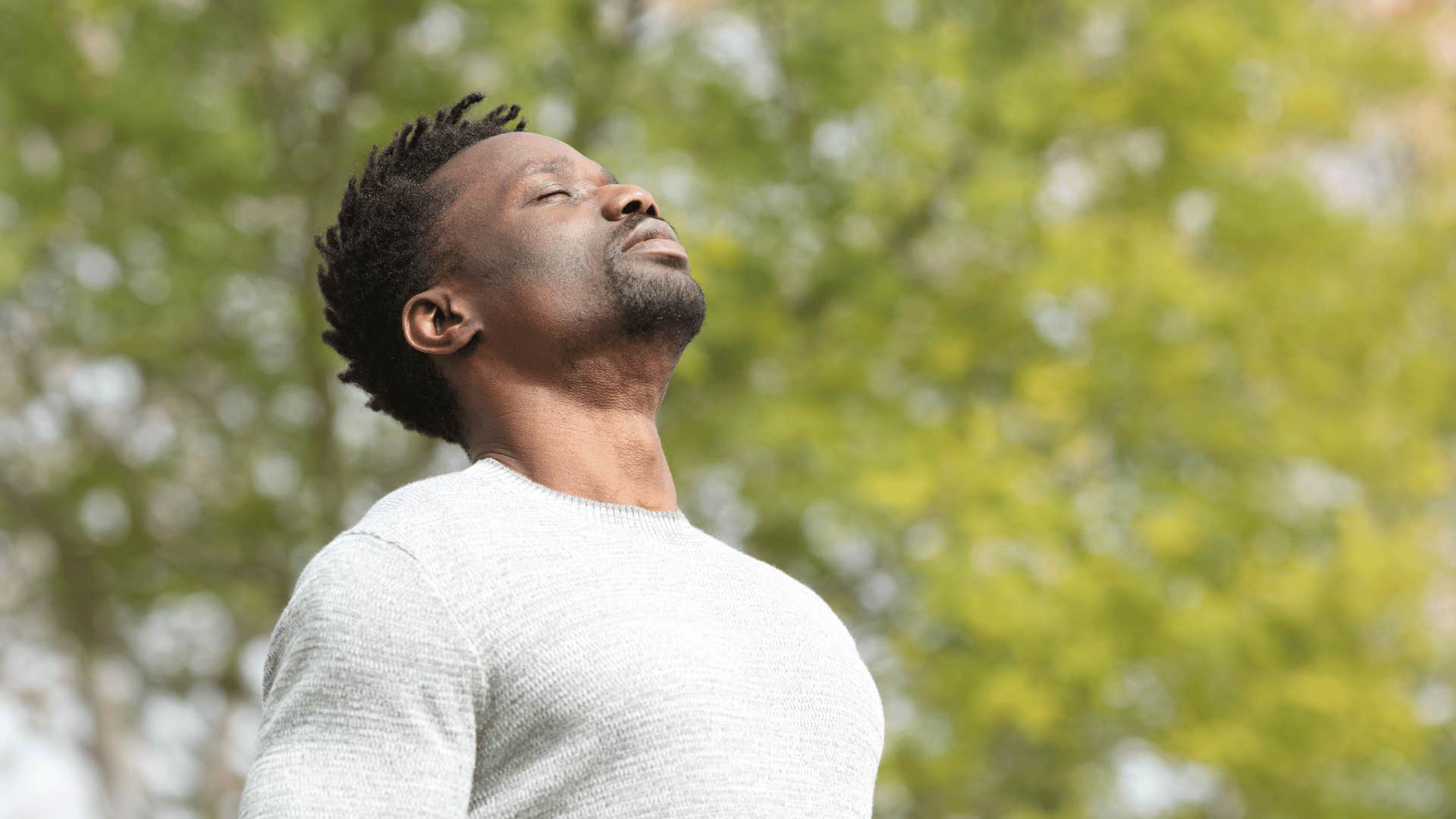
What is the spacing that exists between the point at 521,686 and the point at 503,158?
0.80m

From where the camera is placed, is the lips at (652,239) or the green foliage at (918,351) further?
the green foliage at (918,351)

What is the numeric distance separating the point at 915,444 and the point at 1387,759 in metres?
4.07

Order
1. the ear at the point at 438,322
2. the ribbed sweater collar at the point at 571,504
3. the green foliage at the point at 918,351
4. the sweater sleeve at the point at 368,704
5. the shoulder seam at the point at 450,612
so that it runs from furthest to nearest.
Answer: the green foliage at the point at 918,351 < the ear at the point at 438,322 < the ribbed sweater collar at the point at 571,504 < the shoulder seam at the point at 450,612 < the sweater sleeve at the point at 368,704

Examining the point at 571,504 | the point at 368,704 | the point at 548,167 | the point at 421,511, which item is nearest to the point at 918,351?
the point at 548,167

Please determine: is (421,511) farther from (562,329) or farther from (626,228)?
(626,228)

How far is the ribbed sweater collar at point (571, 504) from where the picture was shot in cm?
203

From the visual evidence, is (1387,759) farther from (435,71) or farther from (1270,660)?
(435,71)

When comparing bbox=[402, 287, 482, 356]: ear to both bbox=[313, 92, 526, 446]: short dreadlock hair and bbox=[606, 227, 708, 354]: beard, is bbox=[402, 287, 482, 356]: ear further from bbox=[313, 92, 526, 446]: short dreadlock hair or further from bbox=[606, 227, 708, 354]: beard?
bbox=[606, 227, 708, 354]: beard

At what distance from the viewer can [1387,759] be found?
10984 mm

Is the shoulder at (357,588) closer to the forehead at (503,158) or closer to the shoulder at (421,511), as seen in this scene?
the shoulder at (421,511)

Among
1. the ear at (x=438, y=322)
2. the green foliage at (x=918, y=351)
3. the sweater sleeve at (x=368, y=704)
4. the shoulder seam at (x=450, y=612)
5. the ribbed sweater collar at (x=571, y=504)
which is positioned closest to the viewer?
the sweater sleeve at (x=368, y=704)

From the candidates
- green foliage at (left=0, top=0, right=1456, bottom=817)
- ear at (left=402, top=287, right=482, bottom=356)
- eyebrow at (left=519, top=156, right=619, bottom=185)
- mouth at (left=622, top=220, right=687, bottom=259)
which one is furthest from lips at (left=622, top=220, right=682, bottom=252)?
green foliage at (left=0, top=0, right=1456, bottom=817)

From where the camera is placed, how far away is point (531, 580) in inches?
73.4

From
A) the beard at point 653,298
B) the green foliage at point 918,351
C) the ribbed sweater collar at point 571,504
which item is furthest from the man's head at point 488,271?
A: the green foliage at point 918,351
